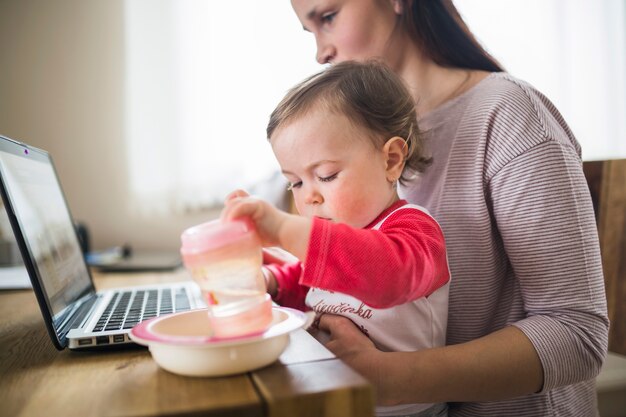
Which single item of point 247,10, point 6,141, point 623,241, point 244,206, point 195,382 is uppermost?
point 247,10

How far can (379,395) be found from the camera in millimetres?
671

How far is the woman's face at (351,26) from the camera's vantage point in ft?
3.51

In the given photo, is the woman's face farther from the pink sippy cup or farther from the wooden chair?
the pink sippy cup

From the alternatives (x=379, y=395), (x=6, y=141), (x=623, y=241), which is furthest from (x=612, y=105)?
(x=6, y=141)

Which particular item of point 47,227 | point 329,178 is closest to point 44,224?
point 47,227

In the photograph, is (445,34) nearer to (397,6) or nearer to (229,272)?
(397,6)

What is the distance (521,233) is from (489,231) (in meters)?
0.07

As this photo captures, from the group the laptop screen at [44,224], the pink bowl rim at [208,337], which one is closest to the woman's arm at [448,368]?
the pink bowl rim at [208,337]

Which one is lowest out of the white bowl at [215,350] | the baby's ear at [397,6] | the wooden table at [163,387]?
the wooden table at [163,387]

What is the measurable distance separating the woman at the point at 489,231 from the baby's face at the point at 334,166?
17 cm

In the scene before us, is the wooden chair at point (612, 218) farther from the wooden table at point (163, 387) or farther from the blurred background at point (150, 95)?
the blurred background at point (150, 95)

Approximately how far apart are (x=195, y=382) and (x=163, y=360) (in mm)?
46

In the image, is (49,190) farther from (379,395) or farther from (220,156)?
(220,156)

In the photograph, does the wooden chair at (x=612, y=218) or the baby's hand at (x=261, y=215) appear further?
the wooden chair at (x=612, y=218)
